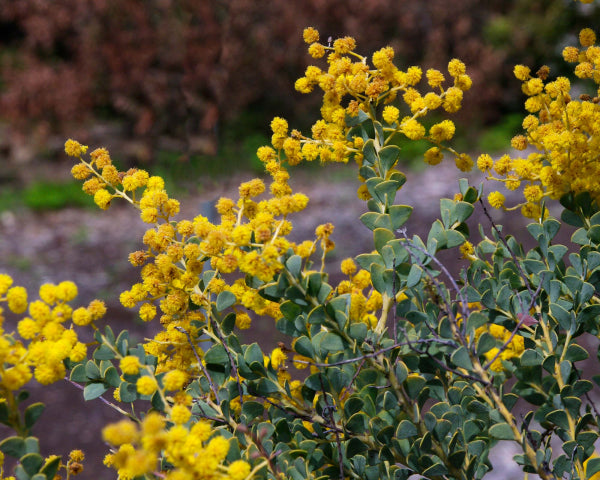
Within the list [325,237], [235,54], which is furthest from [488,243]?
[235,54]

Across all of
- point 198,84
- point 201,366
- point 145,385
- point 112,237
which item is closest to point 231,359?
point 201,366

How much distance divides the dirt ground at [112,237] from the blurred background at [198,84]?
0.03 metres

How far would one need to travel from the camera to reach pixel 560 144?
3.06ft

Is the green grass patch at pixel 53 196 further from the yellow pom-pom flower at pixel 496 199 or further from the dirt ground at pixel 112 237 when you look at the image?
the yellow pom-pom flower at pixel 496 199

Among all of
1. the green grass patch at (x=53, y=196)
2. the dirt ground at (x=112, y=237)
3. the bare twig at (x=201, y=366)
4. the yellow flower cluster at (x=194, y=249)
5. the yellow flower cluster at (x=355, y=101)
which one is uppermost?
the green grass patch at (x=53, y=196)

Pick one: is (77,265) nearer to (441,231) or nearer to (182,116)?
(182,116)

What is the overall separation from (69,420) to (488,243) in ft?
8.68

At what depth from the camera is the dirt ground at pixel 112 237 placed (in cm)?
377

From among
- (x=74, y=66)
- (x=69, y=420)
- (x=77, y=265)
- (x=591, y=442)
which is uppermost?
(x=74, y=66)

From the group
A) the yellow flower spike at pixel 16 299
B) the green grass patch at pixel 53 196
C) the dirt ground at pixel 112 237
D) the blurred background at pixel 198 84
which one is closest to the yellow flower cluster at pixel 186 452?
the yellow flower spike at pixel 16 299

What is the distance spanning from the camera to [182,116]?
6473 mm

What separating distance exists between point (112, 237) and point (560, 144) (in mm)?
4765

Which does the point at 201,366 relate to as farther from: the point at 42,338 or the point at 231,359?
the point at 42,338

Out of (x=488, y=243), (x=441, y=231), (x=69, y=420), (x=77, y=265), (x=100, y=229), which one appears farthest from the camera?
(x=100, y=229)
